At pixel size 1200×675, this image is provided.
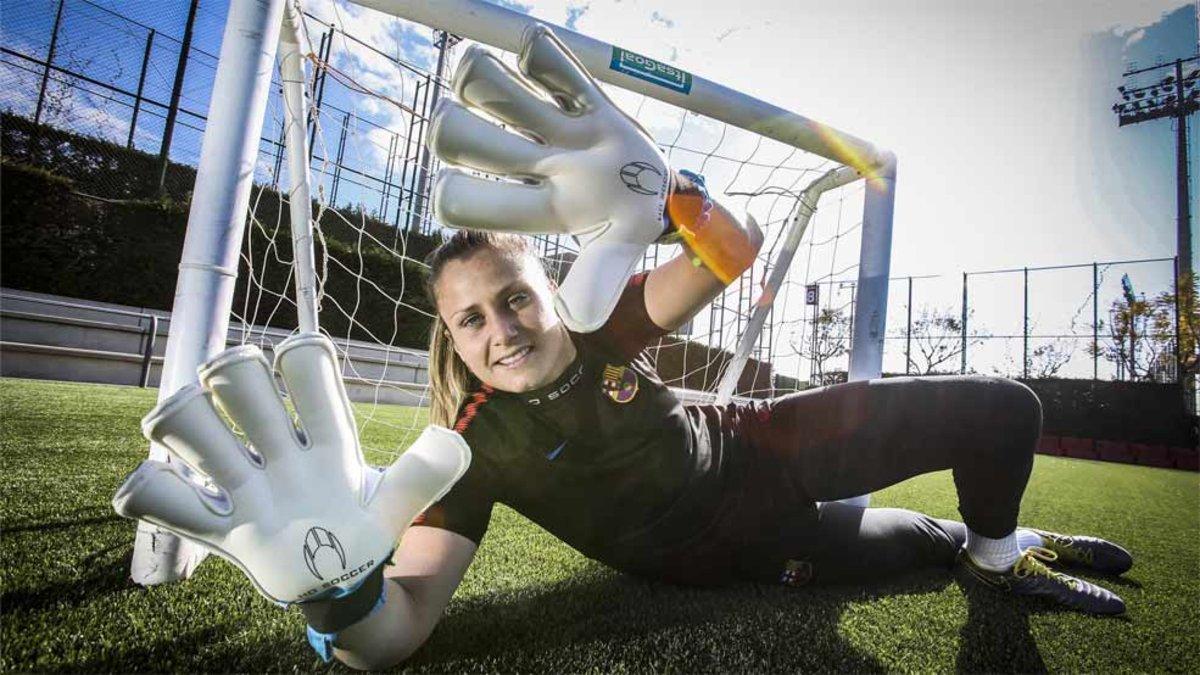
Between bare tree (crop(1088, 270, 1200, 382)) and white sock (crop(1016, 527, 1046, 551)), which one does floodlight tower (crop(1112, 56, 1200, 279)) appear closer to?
bare tree (crop(1088, 270, 1200, 382))

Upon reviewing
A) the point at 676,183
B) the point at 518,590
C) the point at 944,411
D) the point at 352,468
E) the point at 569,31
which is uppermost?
the point at 569,31

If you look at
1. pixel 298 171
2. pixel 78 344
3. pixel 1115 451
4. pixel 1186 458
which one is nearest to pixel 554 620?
pixel 298 171

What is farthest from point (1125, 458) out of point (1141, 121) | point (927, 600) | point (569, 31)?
point (569, 31)

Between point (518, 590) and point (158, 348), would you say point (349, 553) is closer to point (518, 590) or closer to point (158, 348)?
point (518, 590)

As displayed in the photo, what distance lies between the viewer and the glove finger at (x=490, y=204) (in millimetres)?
946

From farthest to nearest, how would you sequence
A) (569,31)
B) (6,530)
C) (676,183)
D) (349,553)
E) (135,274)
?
1. (135,274)
2. (569,31)
3. (6,530)
4. (676,183)
5. (349,553)

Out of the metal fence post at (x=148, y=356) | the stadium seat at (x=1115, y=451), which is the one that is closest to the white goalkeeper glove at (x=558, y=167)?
the metal fence post at (x=148, y=356)

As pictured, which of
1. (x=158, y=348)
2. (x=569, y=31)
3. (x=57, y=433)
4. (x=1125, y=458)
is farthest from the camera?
(x=1125, y=458)

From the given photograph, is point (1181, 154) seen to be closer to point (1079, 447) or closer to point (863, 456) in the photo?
point (1079, 447)

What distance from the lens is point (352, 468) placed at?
89cm

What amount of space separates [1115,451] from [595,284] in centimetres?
1749

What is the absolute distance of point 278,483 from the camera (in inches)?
32.6

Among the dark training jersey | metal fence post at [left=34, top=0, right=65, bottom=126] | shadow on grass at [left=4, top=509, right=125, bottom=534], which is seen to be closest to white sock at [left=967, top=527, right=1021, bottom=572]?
the dark training jersey

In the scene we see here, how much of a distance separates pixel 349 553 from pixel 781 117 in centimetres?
208
